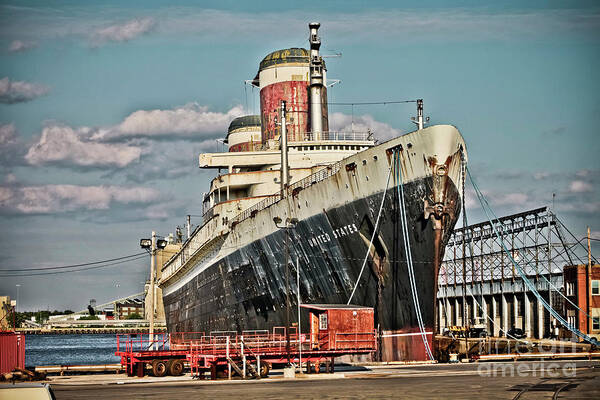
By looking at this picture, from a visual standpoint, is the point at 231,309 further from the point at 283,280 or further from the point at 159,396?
the point at 159,396

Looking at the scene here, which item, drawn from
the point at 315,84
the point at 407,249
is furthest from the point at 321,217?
the point at 315,84

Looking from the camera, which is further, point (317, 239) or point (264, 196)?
point (264, 196)

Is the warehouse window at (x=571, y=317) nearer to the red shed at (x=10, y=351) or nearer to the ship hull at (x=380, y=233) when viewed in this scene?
the ship hull at (x=380, y=233)

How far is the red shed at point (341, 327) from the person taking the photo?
93.8 ft

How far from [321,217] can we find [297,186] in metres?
4.24

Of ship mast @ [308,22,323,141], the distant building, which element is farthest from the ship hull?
the distant building

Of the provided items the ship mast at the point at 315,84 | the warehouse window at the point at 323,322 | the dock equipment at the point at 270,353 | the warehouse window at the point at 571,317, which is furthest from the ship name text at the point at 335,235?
the warehouse window at the point at 571,317

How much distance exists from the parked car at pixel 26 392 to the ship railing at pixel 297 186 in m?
25.6

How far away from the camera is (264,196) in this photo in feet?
154

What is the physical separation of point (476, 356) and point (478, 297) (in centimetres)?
4353

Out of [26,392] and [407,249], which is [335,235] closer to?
[407,249]

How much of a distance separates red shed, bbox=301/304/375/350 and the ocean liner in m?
2.22

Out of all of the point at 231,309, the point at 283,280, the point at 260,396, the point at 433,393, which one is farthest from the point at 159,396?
the point at 231,309

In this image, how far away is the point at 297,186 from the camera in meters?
38.8
